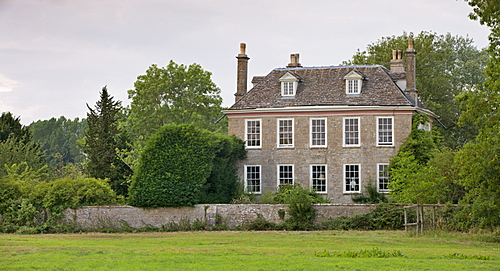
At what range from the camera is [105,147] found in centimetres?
4969

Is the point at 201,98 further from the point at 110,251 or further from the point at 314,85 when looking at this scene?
the point at 110,251

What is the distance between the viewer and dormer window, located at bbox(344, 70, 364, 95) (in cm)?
4547

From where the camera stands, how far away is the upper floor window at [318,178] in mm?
44938

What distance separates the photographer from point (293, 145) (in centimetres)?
4559

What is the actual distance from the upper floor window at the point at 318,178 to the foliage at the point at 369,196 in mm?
2165

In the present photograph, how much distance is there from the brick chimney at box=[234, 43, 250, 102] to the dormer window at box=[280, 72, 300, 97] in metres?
3.35

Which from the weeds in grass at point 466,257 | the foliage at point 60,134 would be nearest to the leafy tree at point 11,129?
the weeds in grass at point 466,257

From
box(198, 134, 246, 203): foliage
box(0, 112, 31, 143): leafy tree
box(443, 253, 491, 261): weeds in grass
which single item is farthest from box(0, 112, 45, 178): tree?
box(443, 253, 491, 261): weeds in grass

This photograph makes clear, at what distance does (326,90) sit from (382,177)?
22.4ft

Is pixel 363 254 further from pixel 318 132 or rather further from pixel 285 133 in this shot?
pixel 285 133

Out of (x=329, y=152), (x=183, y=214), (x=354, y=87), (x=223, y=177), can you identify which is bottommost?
(x=183, y=214)

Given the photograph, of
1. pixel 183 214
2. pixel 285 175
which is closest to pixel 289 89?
pixel 285 175

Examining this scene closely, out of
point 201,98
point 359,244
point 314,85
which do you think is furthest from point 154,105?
point 359,244

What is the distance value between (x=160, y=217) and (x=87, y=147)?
14.5 metres
